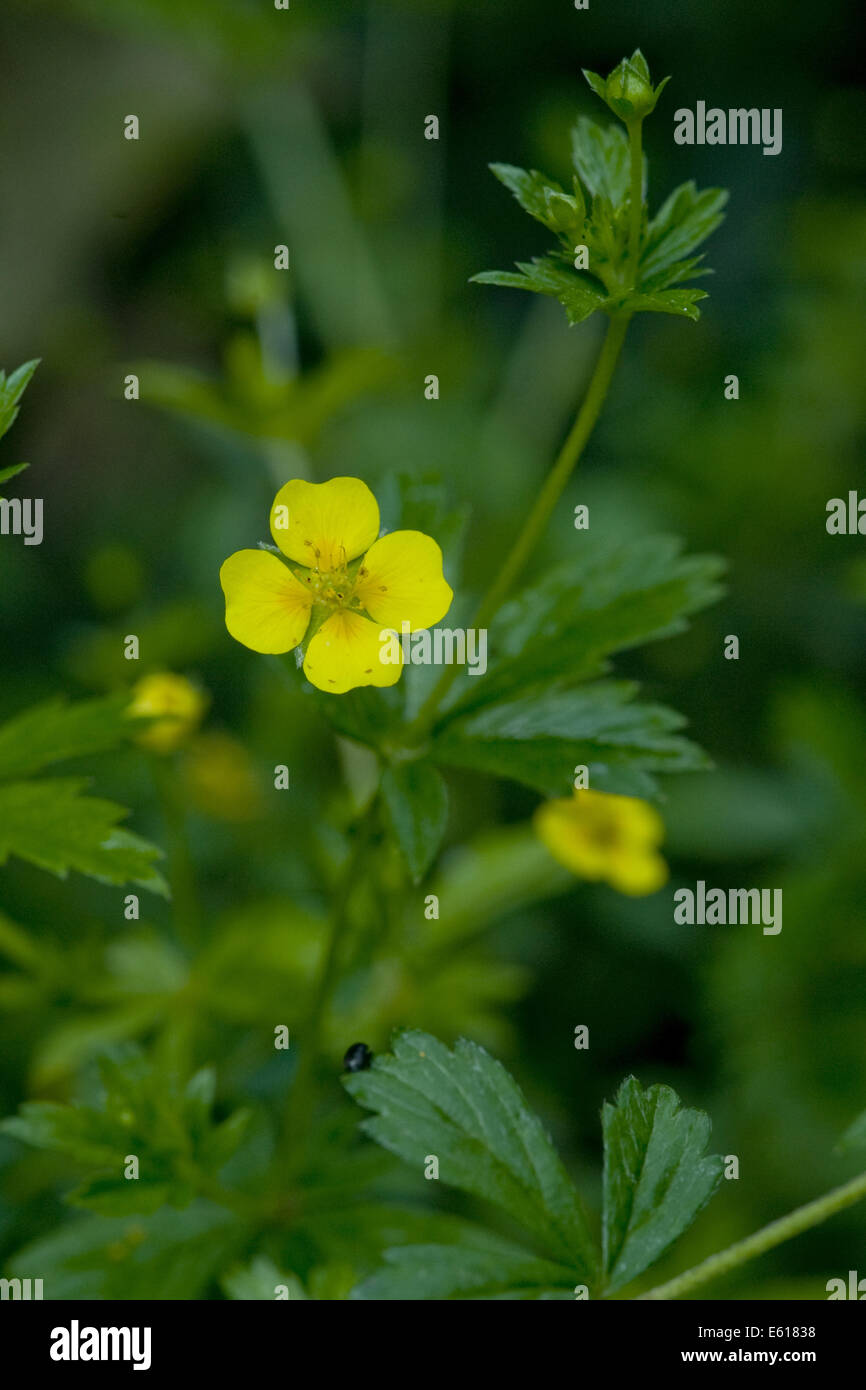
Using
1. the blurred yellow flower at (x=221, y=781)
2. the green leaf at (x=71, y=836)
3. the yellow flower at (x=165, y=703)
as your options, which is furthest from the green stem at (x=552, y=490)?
the blurred yellow flower at (x=221, y=781)

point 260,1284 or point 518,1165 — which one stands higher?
point 518,1165

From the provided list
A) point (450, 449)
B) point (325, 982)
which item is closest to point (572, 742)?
point (325, 982)

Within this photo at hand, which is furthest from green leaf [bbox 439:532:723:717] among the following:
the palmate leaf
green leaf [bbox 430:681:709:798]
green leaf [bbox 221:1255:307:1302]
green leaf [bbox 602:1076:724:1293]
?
green leaf [bbox 221:1255:307:1302]

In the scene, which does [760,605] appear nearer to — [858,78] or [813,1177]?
[813,1177]

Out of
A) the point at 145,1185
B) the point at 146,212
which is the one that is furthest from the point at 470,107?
the point at 145,1185

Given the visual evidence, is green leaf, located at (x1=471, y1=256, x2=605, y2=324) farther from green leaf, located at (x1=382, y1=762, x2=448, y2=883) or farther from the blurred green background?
the blurred green background

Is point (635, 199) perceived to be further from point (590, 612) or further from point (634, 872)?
point (634, 872)
